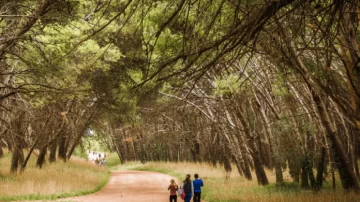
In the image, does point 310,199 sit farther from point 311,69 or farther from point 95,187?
point 95,187

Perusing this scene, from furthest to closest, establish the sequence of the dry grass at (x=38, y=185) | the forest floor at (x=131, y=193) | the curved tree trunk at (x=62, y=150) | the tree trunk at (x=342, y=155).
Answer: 1. the curved tree trunk at (x=62, y=150)
2. the forest floor at (x=131, y=193)
3. the dry grass at (x=38, y=185)
4. the tree trunk at (x=342, y=155)

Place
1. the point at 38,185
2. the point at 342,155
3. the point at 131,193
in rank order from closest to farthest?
the point at 342,155
the point at 38,185
the point at 131,193

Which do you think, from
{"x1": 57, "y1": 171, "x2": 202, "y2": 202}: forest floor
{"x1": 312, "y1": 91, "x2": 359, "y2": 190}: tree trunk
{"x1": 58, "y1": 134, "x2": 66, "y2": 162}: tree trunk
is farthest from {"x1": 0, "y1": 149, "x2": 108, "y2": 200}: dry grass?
{"x1": 312, "y1": 91, "x2": 359, "y2": 190}: tree trunk

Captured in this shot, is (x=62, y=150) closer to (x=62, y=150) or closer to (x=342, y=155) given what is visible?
(x=62, y=150)

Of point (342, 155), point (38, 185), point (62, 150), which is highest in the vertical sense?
point (62, 150)

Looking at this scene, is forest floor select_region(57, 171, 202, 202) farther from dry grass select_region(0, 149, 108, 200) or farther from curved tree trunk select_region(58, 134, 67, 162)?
curved tree trunk select_region(58, 134, 67, 162)

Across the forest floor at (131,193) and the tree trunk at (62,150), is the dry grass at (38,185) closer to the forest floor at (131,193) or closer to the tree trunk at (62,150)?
the forest floor at (131,193)

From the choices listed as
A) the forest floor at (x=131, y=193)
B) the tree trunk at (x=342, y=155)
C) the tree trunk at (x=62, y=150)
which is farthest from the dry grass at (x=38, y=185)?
the tree trunk at (x=342, y=155)

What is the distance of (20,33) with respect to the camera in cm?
847

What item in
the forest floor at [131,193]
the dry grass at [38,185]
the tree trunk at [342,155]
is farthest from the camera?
the forest floor at [131,193]

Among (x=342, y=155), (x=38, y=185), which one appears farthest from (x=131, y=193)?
(x=342, y=155)

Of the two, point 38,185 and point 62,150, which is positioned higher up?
point 62,150

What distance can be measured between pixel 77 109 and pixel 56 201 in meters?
12.5

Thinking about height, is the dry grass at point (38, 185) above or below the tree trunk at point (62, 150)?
below
